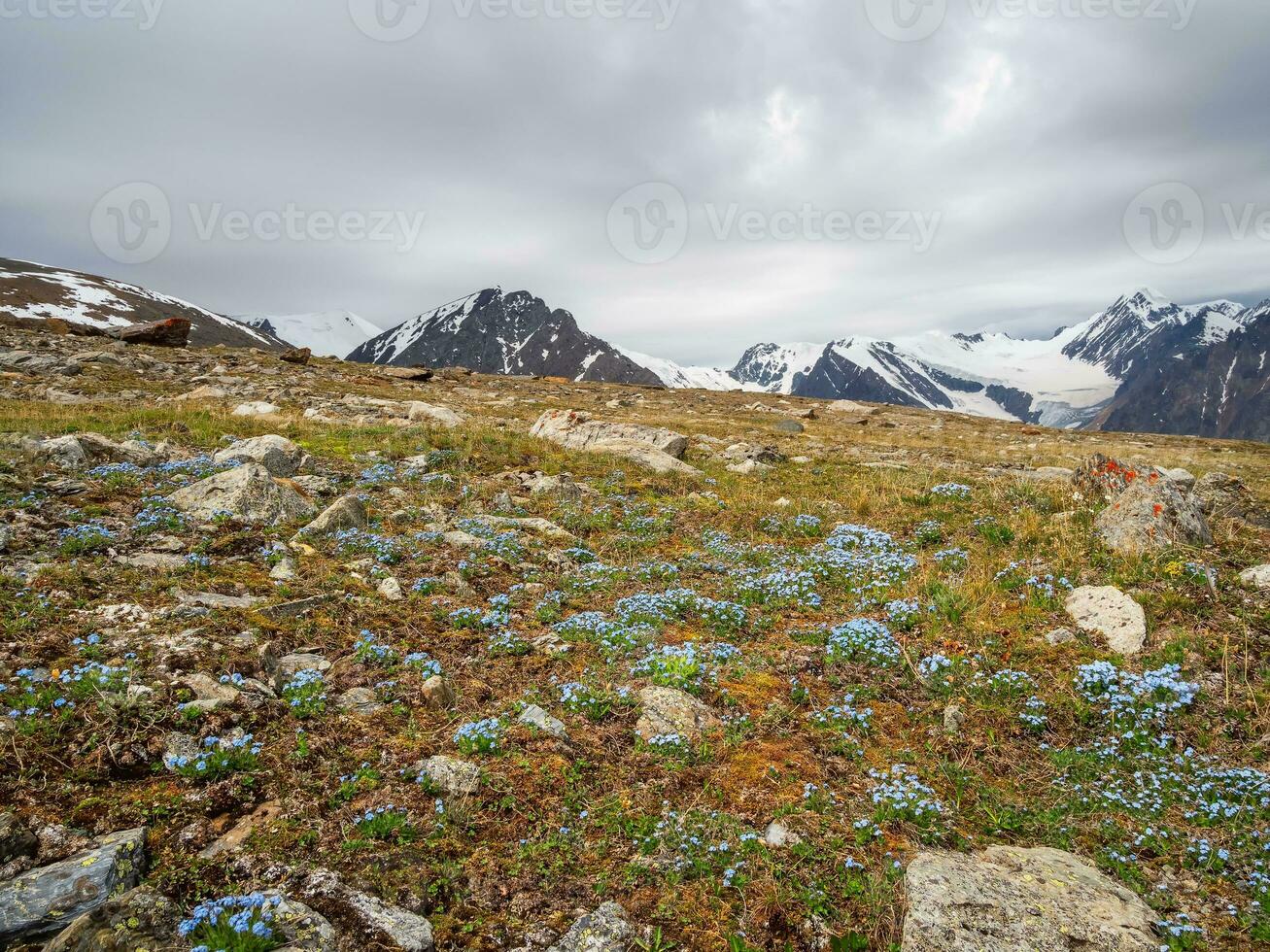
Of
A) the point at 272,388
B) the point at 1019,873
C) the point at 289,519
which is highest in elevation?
the point at 272,388

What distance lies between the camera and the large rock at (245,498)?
32.1ft

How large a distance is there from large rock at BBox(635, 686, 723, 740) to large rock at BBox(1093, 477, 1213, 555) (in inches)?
294

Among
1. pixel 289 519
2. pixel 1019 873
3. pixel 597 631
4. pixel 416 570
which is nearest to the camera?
pixel 1019 873

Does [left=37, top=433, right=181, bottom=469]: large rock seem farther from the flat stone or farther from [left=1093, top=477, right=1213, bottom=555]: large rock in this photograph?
[left=1093, top=477, right=1213, bottom=555]: large rock

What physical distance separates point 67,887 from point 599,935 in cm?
309

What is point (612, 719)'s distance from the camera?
6.19m

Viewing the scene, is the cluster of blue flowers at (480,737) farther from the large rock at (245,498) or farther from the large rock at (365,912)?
the large rock at (245,498)

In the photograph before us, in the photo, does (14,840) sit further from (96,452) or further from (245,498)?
(96,452)

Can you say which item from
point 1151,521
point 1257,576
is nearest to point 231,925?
point 1257,576

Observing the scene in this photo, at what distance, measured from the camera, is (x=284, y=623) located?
6.96 metres

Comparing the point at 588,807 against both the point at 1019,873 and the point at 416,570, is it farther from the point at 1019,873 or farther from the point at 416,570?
the point at 416,570

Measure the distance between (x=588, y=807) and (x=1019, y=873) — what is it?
3194 millimetres

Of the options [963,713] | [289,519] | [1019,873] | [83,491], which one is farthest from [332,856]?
[83,491]

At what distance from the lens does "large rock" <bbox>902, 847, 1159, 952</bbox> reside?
3.52 m
